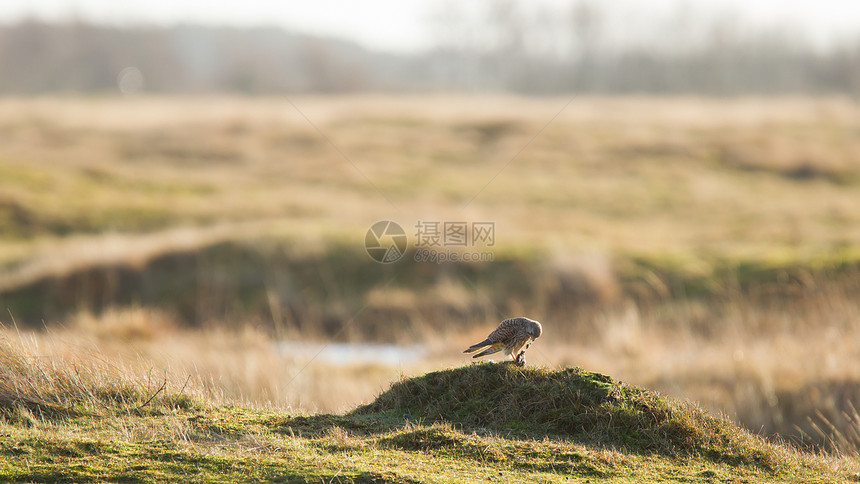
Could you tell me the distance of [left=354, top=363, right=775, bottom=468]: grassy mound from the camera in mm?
7008

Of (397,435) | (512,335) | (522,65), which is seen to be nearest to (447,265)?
(512,335)

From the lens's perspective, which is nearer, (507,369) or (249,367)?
(507,369)

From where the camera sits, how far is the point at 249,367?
1723 cm

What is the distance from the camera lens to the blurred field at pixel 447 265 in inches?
679

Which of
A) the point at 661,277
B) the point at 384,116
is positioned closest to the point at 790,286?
the point at 661,277

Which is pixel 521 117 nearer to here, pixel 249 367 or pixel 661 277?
pixel 661 277

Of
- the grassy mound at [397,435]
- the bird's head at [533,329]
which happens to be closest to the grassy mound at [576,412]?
the grassy mound at [397,435]

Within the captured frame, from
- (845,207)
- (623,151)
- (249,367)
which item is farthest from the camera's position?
(623,151)

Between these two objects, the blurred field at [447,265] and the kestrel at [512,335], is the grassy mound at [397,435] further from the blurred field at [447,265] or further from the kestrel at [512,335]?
the blurred field at [447,265]

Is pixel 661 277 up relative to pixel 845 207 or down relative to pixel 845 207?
down

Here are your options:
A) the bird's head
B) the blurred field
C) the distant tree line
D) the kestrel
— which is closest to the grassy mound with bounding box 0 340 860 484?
the kestrel

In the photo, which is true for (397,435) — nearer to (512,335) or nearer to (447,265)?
(512,335)

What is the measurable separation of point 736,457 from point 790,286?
16.2 metres

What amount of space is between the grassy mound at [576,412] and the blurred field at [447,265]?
1.66 meters
